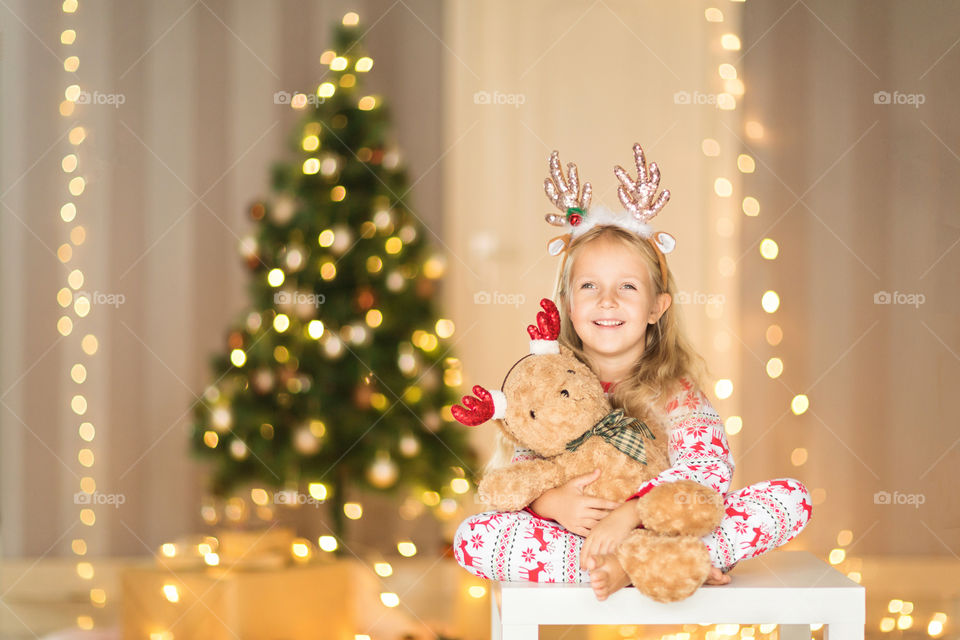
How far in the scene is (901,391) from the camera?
264 cm

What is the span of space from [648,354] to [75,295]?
65.9 inches

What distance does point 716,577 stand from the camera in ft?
4.82

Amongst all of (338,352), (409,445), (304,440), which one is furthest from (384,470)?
(338,352)

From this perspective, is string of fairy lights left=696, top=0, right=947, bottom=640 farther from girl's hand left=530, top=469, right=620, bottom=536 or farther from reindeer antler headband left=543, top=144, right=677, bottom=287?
girl's hand left=530, top=469, right=620, bottom=536

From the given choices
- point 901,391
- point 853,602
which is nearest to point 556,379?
point 853,602

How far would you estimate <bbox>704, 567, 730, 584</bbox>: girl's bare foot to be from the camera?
146 cm

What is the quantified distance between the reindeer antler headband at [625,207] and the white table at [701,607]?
2.00ft

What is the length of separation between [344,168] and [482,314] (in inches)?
22.6

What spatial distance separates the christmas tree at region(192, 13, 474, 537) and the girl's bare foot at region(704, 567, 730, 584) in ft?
3.54

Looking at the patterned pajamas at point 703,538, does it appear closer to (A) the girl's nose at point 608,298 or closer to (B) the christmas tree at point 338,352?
(A) the girl's nose at point 608,298

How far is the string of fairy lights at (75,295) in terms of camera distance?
2.55 meters

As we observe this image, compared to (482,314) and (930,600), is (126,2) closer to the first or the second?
(482,314)

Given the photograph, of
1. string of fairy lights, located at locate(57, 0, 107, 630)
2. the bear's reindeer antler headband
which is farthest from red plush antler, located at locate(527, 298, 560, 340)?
string of fairy lights, located at locate(57, 0, 107, 630)

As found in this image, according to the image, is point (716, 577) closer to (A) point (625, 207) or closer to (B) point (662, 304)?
(B) point (662, 304)
